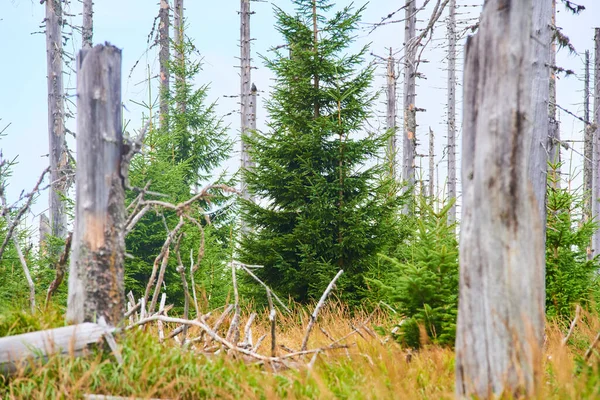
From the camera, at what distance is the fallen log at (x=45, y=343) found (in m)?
3.74

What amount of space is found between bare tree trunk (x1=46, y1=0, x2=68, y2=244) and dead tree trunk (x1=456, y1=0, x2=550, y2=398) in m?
14.1

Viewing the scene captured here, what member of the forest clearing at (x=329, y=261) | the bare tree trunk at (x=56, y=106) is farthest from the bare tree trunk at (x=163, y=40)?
the forest clearing at (x=329, y=261)

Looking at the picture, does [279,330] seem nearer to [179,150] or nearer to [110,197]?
[110,197]

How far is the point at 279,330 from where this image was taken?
8.75 meters

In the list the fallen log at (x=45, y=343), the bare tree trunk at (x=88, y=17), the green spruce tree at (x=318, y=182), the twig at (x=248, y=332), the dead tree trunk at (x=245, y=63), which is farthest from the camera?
the dead tree trunk at (x=245, y=63)

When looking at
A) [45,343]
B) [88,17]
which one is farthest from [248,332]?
[88,17]

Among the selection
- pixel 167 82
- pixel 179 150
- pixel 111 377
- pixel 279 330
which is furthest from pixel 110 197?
pixel 167 82

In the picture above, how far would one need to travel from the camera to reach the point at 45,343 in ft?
12.4

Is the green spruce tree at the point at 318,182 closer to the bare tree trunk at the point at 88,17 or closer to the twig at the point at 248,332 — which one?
the twig at the point at 248,332

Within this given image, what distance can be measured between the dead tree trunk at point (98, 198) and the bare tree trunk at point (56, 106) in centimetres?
1174

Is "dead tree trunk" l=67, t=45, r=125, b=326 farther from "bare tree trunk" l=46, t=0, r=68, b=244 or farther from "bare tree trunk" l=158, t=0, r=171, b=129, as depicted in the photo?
"bare tree trunk" l=158, t=0, r=171, b=129

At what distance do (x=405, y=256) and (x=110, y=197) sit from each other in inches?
262

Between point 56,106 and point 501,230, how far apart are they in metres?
15.1

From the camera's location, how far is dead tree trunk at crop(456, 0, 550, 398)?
3025mm
